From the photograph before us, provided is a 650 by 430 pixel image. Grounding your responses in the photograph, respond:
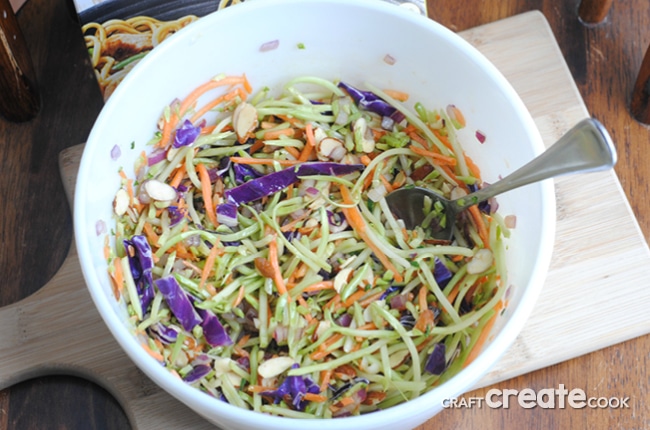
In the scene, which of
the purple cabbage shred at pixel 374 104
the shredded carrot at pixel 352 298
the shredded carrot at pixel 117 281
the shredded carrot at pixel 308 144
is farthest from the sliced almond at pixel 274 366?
the purple cabbage shred at pixel 374 104

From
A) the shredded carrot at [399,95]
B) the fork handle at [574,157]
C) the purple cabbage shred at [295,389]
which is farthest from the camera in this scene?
the shredded carrot at [399,95]

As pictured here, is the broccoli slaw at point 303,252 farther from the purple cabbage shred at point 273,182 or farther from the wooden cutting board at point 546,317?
the wooden cutting board at point 546,317

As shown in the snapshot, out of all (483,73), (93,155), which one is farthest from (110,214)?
(483,73)

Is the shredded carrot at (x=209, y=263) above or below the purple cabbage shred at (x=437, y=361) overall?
above

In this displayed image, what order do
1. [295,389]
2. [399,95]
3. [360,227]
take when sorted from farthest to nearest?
[399,95]
[360,227]
[295,389]

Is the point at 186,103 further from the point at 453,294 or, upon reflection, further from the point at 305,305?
the point at 453,294

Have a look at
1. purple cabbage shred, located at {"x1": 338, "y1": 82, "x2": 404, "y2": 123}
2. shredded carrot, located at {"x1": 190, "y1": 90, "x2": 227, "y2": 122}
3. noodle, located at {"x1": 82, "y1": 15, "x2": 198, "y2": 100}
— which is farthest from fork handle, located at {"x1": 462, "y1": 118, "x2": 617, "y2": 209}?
noodle, located at {"x1": 82, "y1": 15, "x2": 198, "y2": 100}

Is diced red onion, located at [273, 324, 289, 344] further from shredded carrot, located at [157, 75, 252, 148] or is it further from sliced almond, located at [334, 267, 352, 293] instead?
shredded carrot, located at [157, 75, 252, 148]

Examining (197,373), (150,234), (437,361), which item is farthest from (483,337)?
(150,234)
